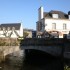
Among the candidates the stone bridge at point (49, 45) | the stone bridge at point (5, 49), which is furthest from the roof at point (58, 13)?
the stone bridge at point (5, 49)

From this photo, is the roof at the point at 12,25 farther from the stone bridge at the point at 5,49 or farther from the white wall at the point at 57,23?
the stone bridge at the point at 5,49

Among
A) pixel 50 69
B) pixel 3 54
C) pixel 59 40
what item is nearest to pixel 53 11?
pixel 59 40

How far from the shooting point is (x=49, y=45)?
147 feet

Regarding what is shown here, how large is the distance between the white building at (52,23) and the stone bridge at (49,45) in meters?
18.2

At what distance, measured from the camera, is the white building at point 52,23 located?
63438 millimetres

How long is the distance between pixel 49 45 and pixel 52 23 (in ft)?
65.2

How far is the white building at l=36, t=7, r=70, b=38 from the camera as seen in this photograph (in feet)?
208

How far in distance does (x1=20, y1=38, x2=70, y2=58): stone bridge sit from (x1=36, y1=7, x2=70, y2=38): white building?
18161 millimetres

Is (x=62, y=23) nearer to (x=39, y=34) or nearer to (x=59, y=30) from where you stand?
(x=59, y=30)

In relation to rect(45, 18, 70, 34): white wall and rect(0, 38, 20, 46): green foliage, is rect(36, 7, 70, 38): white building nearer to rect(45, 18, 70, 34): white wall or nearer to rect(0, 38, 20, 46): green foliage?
rect(45, 18, 70, 34): white wall

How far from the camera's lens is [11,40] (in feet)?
144

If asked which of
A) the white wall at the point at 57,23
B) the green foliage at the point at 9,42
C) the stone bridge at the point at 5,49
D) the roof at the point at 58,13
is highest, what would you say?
the roof at the point at 58,13

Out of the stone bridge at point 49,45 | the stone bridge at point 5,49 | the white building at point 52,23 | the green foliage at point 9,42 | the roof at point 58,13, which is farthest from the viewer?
the roof at point 58,13

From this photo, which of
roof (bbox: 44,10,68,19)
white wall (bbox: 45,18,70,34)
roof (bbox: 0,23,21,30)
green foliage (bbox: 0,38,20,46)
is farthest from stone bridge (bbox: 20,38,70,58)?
roof (bbox: 0,23,21,30)
